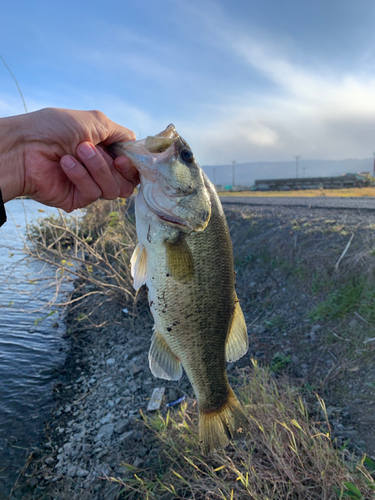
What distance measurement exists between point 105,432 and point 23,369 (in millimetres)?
2857

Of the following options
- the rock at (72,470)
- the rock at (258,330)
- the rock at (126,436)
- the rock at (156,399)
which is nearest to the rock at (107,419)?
the rock at (126,436)

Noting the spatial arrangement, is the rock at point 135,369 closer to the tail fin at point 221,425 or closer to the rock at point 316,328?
the rock at point 316,328

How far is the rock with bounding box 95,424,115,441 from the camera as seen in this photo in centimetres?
487

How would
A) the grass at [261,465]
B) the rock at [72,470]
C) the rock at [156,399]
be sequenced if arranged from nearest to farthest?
the grass at [261,465]
the rock at [72,470]
the rock at [156,399]

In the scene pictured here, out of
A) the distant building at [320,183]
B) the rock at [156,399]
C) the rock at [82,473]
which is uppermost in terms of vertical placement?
the distant building at [320,183]

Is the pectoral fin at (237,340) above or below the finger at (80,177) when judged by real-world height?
below

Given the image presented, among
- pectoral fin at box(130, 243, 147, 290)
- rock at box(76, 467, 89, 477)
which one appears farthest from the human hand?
rock at box(76, 467, 89, 477)

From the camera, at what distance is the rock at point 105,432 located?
487cm

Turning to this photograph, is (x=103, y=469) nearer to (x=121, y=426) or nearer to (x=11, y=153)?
(x=121, y=426)

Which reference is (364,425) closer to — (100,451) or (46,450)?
(100,451)

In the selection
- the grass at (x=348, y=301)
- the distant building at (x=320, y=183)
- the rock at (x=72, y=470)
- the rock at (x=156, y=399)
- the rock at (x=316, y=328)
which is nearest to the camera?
the rock at (x=72, y=470)

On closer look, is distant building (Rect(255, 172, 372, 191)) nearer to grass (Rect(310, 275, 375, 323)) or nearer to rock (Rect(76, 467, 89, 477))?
grass (Rect(310, 275, 375, 323))

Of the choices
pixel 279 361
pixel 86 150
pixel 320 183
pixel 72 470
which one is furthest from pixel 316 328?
pixel 320 183

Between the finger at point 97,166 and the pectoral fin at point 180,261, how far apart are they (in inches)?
27.1
